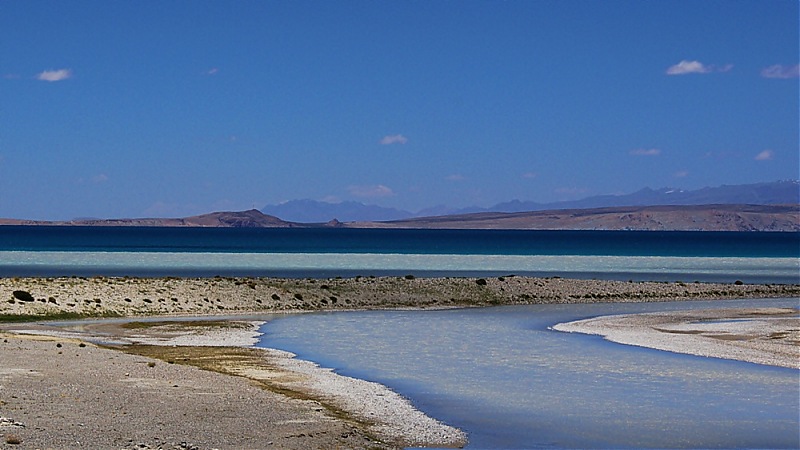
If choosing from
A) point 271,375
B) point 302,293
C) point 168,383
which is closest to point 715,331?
point 271,375

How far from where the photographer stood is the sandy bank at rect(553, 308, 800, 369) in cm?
3111

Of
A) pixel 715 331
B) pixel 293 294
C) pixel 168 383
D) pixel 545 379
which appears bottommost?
pixel 545 379

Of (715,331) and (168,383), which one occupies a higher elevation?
(168,383)

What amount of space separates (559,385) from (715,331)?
16.1 m

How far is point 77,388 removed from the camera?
21.0 metres

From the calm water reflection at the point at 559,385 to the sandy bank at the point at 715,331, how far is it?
1.31m

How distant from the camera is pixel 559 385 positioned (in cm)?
2444

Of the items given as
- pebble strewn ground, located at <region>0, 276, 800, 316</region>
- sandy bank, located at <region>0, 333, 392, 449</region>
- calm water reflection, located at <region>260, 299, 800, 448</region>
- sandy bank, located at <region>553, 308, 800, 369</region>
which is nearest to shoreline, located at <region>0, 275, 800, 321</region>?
pebble strewn ground, located at <region>0, 276, 800, 316</region>

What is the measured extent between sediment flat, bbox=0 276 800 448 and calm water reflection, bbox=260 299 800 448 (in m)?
1.35

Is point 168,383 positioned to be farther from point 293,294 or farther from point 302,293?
point 302,293

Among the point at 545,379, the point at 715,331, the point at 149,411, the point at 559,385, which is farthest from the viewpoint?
A: the point at 715,331

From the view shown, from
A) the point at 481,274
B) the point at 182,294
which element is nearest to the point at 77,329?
the point at 182,294

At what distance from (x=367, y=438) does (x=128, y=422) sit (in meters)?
4.02

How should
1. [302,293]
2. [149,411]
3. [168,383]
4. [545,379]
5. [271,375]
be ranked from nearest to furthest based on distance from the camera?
[149,411] < [168,383] < [271,375] < [545,379] < [302,293]
